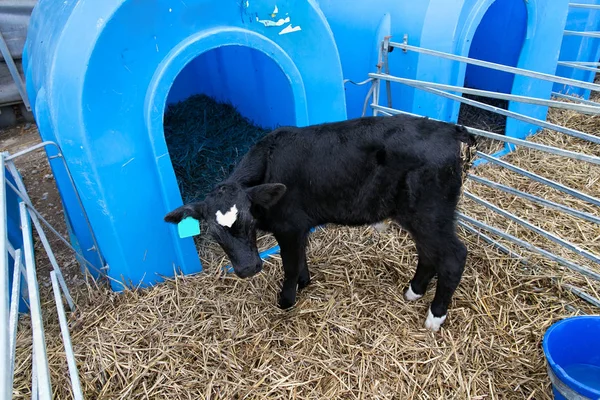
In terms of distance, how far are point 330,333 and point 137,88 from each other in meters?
2.35

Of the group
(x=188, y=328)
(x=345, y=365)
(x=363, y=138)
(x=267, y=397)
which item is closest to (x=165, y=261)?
(x=188, y=328)

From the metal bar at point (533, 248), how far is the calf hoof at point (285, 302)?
1842 mm

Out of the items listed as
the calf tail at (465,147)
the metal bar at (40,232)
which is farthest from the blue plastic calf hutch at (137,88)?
the calf tail at (465,147)

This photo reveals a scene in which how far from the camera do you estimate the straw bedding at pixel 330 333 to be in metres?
2.86

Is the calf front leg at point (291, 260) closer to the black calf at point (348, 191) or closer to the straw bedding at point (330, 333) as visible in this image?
the black calf at point (348, 191)

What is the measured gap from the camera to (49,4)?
4367 millimetres

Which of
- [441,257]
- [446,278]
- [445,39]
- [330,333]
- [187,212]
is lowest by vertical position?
[330,333]

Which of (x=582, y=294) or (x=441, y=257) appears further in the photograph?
(x=582, y=294)

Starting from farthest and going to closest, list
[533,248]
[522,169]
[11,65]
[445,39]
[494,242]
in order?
[11,65] < [445,39] < [522,169] < [494,242] < [533,248]

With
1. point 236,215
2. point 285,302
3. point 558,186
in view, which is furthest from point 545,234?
point 236,215

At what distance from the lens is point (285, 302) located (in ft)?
11.2

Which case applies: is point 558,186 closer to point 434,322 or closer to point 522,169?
point 522,169

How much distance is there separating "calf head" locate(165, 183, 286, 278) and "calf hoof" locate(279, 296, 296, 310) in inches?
27.6

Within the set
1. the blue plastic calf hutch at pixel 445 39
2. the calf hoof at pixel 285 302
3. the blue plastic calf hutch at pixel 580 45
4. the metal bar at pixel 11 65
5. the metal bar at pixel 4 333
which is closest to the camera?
the metal bar at pixel 4 333
